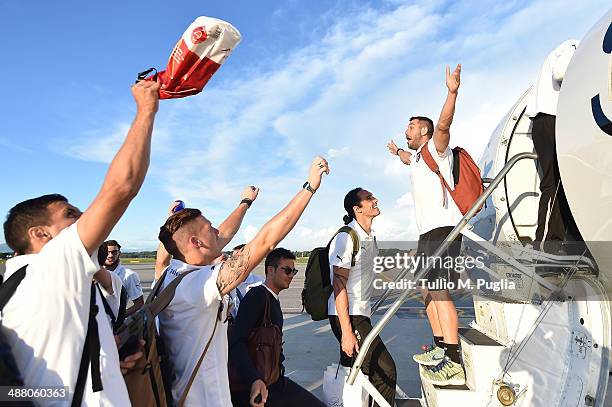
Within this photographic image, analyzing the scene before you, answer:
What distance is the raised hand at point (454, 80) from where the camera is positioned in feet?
9.56

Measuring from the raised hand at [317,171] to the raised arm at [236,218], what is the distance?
116cm

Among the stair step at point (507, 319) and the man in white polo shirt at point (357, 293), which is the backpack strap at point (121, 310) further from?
the stair step at point (507, 319)

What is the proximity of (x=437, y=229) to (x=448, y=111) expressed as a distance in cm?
100

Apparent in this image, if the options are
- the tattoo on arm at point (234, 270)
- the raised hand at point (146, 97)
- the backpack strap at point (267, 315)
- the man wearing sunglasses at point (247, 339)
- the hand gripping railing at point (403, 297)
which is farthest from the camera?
the backpack strap at point (267, 315)

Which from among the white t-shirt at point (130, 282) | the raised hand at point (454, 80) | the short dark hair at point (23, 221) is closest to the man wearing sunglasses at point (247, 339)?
the short dark hair at point (23, 221)

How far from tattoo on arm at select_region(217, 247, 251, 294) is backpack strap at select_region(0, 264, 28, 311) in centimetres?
76

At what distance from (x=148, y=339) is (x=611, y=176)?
8.17ft

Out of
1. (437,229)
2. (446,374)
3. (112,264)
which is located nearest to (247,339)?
(446,374)

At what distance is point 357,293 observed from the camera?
340cm

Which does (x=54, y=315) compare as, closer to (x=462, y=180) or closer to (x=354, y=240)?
(x=354, y=240)

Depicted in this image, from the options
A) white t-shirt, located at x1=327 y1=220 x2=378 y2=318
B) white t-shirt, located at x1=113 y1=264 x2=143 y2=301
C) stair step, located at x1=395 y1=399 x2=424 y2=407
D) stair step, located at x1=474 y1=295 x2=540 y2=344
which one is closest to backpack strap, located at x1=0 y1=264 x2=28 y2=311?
white t-shirt, located at x1=327 y1=220 x2=378 y2=318

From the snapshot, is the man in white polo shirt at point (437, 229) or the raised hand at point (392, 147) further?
the raised hand at point (392, 147)

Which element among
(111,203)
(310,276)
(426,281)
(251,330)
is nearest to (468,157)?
(426,281)

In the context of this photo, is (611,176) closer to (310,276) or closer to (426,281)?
(426,281)
